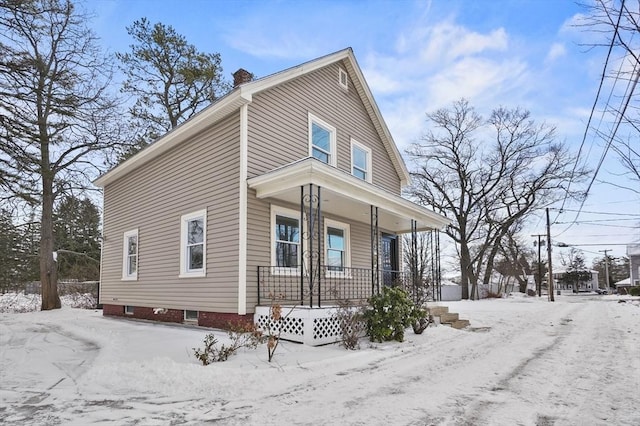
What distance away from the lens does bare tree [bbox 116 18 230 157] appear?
802 inches

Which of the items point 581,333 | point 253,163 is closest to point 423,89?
point 253,163

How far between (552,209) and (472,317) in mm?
19502

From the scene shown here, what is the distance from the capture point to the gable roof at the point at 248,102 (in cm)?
884

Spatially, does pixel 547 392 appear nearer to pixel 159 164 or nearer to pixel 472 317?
pixel 472 317

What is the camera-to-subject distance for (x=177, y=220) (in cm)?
1045

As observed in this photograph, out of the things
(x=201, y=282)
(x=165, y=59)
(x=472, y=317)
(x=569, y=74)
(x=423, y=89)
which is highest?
(x=165, y=59)

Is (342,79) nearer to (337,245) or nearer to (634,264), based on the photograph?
(337,245)

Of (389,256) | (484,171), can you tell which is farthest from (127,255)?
(484,171)

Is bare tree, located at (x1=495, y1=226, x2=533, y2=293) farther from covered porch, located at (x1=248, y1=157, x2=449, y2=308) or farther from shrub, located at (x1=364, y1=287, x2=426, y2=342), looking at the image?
shrub, located at (x1=364, y1=287, x2=426, y2=342)

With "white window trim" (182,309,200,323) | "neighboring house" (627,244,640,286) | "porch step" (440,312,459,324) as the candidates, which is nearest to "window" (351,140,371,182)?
"porch step" (440,312,459,324)

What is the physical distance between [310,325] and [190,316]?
12.3 ft

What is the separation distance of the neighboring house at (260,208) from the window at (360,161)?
0.14 ft

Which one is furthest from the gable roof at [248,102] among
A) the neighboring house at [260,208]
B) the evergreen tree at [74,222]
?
the evergreen tree at [74,222]

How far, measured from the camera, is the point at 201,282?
30.6ft
